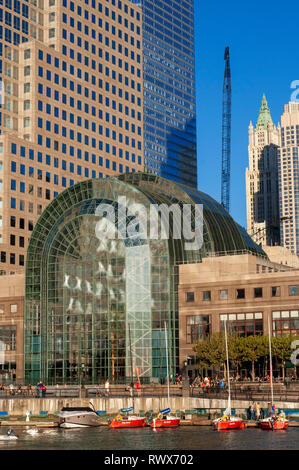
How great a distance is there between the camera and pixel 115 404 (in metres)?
98.4

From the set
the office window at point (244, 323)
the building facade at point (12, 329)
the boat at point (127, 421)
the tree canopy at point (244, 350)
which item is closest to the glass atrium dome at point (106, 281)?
the building facade at point (12, 329)

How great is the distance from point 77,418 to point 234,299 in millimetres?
42299

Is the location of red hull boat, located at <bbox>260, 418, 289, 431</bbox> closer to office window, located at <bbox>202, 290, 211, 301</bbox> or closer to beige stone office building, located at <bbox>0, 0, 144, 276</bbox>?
office window, located at <bbox>202, 290, 211, 301</bbox>

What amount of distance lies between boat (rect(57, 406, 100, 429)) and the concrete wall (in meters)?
6.11

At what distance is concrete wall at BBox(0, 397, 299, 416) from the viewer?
92.3 m

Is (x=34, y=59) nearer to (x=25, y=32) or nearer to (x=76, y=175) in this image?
(x=25, y=32)

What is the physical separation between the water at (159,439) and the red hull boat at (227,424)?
72cm

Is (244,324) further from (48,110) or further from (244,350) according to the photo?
(48,110)

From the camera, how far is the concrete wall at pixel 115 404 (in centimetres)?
9231

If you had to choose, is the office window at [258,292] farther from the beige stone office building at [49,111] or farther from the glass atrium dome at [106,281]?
the beige stone office building at [49,111]

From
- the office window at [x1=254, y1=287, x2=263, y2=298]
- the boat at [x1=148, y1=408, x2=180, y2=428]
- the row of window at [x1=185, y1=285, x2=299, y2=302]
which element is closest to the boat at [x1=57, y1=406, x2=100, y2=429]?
the boat at [x1=148, y1=408, x2=180, y2=428]
